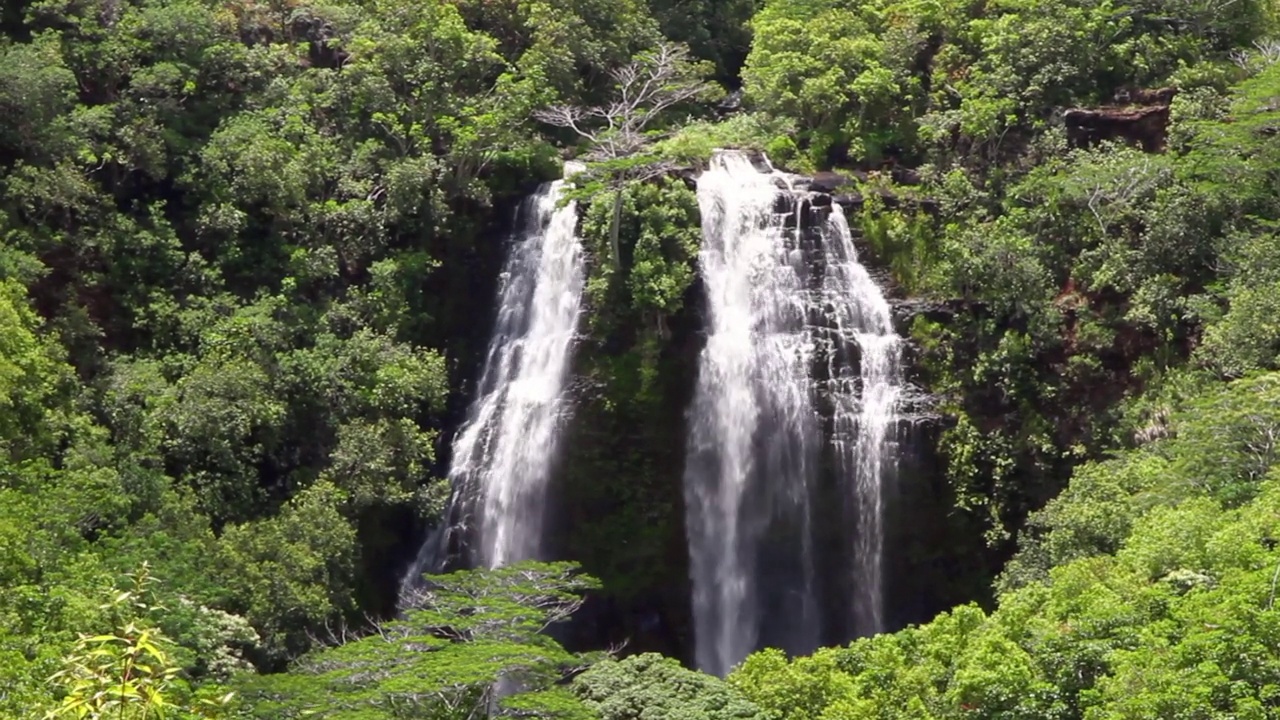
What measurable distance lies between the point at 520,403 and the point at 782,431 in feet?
17.4

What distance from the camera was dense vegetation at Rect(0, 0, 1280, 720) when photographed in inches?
791

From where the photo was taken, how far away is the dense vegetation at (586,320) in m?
20.1

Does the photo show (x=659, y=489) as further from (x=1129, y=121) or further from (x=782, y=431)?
(x=1129, y=121)

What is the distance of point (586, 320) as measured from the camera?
3014cm

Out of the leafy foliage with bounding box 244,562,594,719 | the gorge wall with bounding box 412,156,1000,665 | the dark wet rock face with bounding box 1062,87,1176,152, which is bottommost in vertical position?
the leafy foliage with bounding box 244,562,594,719

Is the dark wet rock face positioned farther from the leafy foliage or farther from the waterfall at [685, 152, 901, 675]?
the leafy foliage

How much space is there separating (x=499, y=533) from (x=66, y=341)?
29.2 feet

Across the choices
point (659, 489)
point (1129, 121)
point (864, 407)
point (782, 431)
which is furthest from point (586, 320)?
point (1129, 121)

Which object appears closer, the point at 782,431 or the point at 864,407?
the point at 864,407

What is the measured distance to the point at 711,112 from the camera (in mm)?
36625

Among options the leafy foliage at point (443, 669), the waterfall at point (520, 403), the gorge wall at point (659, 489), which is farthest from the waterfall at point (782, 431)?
the leafy foliage at point (443, 669)

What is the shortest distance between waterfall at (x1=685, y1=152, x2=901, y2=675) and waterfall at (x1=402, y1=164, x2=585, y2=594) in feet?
9.55

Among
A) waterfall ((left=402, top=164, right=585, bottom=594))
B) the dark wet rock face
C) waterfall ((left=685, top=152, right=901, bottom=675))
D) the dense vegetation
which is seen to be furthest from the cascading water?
the dark wet rock face

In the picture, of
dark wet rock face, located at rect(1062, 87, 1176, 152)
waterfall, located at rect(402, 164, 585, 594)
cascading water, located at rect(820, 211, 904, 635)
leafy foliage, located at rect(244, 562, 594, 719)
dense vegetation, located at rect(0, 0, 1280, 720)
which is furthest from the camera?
dark wet rock face, located at rect(1062, 87, 1176, 152)
